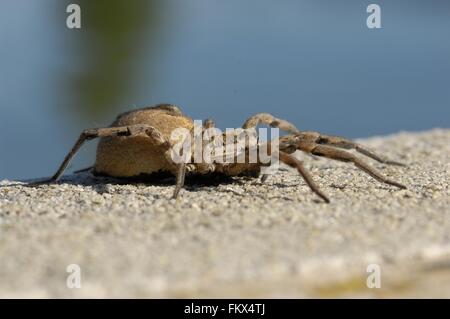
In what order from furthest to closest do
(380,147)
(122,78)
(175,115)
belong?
(122,78), (380,147), (175,115)

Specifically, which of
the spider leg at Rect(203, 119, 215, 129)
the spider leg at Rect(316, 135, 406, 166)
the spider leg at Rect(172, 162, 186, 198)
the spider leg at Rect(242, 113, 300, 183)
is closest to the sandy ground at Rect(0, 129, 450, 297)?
the spider leg at Rect(172, 162, 186, 198)

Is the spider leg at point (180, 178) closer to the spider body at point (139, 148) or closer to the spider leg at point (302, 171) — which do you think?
the spider body at point (139, 148)

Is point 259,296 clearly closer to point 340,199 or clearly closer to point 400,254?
point 400,254

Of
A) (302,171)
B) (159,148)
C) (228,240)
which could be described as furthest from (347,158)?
(228,240)

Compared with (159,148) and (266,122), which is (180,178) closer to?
(159,148)

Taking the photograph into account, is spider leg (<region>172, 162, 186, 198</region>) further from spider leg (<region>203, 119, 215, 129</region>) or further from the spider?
spider leg (<region>203, 119, 215, 129</region>)

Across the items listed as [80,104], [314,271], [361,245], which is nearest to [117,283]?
[314,271]
